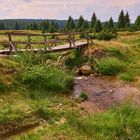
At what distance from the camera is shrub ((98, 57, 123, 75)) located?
26.4 m

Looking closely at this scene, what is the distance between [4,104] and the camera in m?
15.7

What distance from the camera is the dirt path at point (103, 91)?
1828cm

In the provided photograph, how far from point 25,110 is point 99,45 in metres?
18.4

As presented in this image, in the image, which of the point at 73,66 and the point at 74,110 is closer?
the point at 74,110

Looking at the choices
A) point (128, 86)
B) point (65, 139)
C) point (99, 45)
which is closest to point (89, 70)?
point (128, 86)

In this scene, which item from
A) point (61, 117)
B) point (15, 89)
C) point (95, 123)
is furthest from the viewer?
point (15, 89)

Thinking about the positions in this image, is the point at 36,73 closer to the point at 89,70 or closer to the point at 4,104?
the point at 4,104

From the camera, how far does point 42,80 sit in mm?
19219

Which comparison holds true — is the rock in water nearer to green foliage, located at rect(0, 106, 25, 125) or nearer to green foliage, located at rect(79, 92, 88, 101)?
green foliage, located at rect(79, 92, 88, 101)

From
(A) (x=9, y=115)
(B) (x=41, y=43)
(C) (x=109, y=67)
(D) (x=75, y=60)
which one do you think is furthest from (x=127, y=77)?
(A) (x=9, y=115)

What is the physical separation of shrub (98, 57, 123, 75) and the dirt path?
1152mm

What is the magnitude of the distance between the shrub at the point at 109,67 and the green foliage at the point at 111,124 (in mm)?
11100

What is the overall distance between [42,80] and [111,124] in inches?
247

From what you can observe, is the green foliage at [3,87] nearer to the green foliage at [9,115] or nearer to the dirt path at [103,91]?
the green foliage at [9,115]
